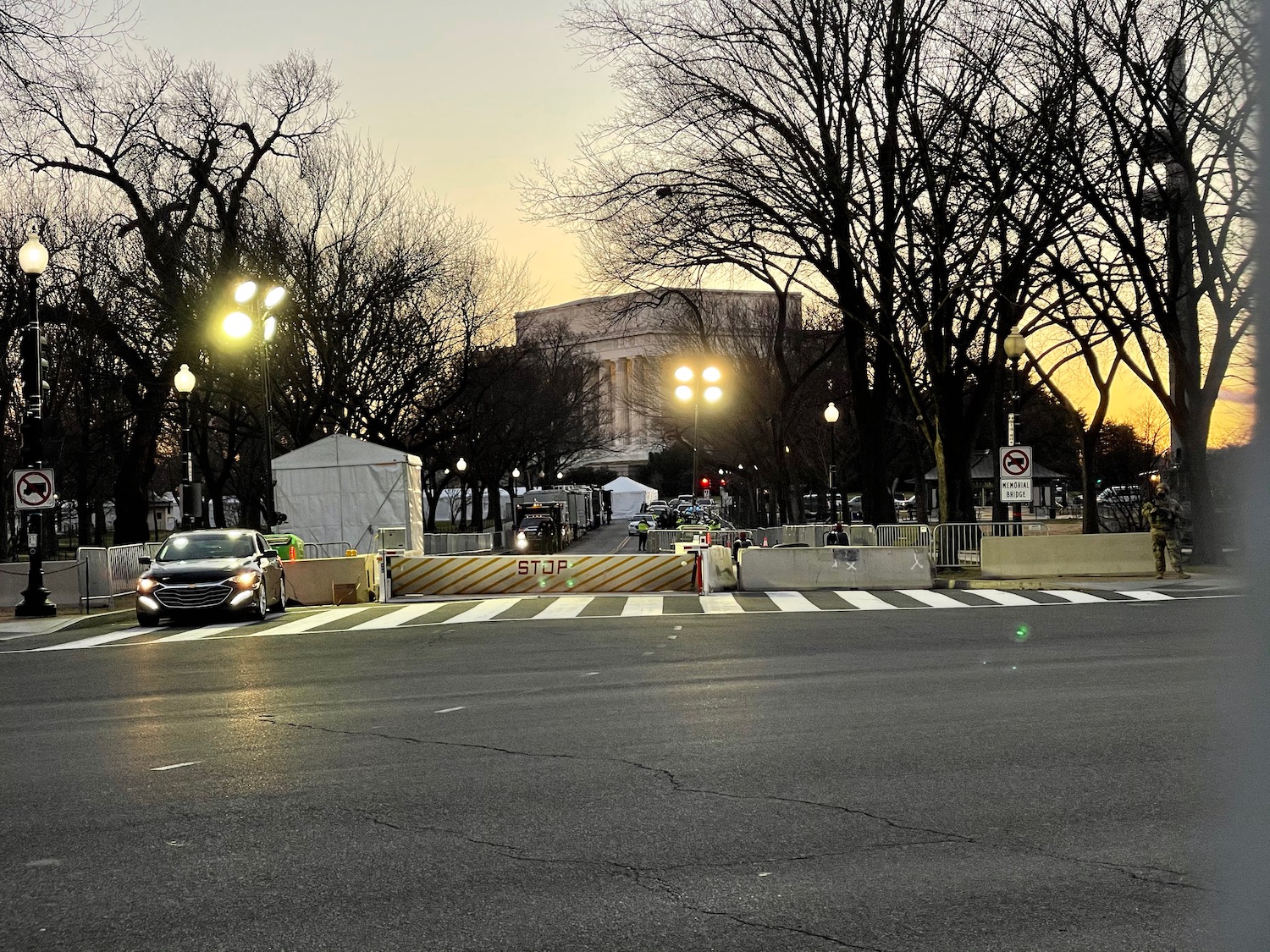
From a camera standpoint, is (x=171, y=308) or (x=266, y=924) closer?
(x=266, y=924)

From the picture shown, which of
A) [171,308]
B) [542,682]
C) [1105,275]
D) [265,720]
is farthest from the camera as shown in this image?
[171,308]

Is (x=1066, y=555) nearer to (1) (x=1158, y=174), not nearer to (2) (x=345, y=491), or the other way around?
(1) (x=1158, y=174)

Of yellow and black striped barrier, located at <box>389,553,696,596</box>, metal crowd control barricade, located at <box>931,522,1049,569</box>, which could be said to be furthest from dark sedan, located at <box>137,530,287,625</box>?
metal crowd control barricade, located at <box>931,522,1049,569</box>

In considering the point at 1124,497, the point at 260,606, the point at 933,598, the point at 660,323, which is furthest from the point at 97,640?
the point at 660,323

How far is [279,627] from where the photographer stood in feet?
66.5

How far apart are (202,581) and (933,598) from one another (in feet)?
40.3

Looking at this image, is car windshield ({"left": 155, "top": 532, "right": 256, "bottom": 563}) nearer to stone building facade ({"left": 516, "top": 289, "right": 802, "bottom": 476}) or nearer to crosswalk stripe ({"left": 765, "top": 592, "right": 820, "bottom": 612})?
crosswalk stripe ({"left": 765, "top": 592, "right": 820, "bottom": 612})

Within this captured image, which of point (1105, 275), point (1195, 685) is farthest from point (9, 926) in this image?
point (1105, 275)

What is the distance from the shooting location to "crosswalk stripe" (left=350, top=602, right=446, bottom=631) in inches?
792

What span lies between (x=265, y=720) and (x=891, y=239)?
23.8m

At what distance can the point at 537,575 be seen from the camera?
27.5 metres

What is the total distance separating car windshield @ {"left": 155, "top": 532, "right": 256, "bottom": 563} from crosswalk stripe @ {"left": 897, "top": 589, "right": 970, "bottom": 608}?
11.5 m

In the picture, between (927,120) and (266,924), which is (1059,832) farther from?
(927,120)

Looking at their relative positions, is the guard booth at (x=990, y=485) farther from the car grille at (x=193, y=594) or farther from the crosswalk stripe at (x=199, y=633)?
the car grille at (x=193, y=594)
